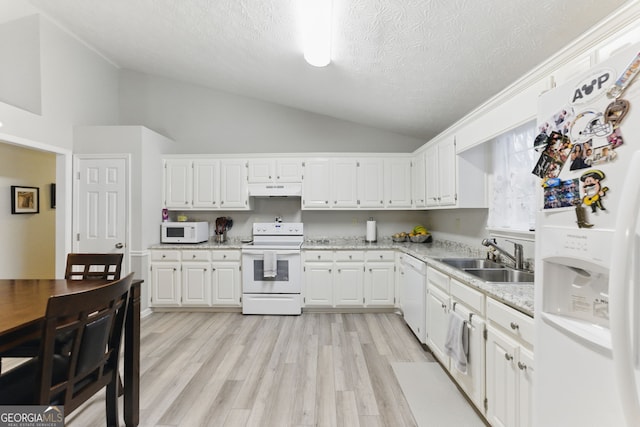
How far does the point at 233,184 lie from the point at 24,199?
2795 millimetres

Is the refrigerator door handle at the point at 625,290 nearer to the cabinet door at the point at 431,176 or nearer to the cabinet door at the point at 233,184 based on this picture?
the cabinet door at the point at 431,176

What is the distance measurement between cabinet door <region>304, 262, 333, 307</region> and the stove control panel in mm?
643

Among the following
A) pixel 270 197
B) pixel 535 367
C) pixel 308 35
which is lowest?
pixel 535 367

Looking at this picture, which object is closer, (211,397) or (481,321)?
(481,321)

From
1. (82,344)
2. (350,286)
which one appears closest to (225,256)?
(350,286)

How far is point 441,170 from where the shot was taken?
3146 millimetres

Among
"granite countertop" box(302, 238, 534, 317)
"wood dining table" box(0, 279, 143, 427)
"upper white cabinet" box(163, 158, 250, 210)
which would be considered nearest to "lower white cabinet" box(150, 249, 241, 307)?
"upper white cabinet" box(163, 158, 250, 210)

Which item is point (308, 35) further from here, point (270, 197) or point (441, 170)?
point (270, 197)

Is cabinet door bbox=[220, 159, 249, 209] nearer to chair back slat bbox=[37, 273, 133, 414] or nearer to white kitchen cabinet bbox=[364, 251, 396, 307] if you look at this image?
white kitchen cabinet bbox=[364, 251, 396, 307]

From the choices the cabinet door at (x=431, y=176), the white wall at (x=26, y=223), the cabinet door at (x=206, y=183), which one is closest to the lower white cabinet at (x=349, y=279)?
the cabinet door at (x=431, y=176)

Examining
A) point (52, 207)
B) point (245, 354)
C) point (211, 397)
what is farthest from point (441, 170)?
point (52, 207)

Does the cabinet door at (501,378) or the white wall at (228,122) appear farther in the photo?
the white wall at (228,122)

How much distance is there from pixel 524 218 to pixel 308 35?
2.32 m

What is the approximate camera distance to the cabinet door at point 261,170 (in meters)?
4.12
